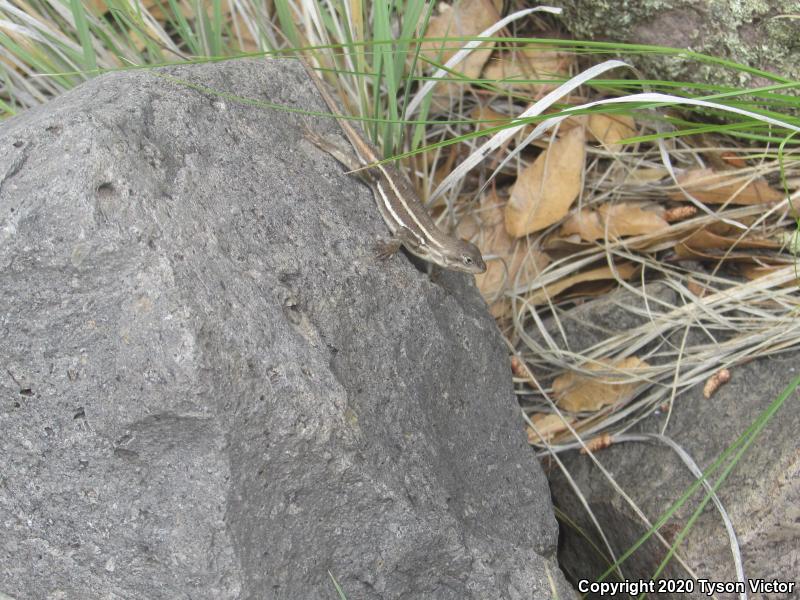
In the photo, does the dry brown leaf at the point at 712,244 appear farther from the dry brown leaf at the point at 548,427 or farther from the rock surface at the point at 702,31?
the dry brown leaf at the point at 548,427

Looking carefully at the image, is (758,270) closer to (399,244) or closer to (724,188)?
(724,188)

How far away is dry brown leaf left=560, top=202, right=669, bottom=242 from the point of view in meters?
3.37

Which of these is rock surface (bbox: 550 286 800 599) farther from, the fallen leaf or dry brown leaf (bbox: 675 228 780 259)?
the fallen leaf

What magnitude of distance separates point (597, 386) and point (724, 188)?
3.13 ft

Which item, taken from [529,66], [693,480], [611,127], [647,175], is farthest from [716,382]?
[529,66]

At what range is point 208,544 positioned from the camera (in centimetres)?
193

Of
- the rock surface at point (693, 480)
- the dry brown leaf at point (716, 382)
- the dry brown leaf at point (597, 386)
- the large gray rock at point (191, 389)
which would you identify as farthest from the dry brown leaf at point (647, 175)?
the large gray rock at point (191, 389)

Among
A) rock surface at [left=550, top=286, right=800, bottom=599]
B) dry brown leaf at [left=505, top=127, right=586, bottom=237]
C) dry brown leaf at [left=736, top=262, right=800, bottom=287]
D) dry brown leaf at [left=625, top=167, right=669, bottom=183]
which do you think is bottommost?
rock surface at [left=550, top=286, right=800, bottom=599]

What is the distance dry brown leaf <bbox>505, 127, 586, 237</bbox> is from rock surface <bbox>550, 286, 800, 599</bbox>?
414 mm

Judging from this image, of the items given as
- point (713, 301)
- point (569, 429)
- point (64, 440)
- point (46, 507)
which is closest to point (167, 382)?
point (64, 440)

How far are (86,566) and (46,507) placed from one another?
17 cm

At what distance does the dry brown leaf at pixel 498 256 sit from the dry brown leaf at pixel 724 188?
2.12 feet

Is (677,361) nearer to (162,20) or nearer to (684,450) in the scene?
(684,450)

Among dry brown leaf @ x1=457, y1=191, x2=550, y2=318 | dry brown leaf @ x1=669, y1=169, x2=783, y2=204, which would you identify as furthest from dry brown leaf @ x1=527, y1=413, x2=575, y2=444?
dry brown leaf @ x1=669, y1=169, x2=783, y2=204
